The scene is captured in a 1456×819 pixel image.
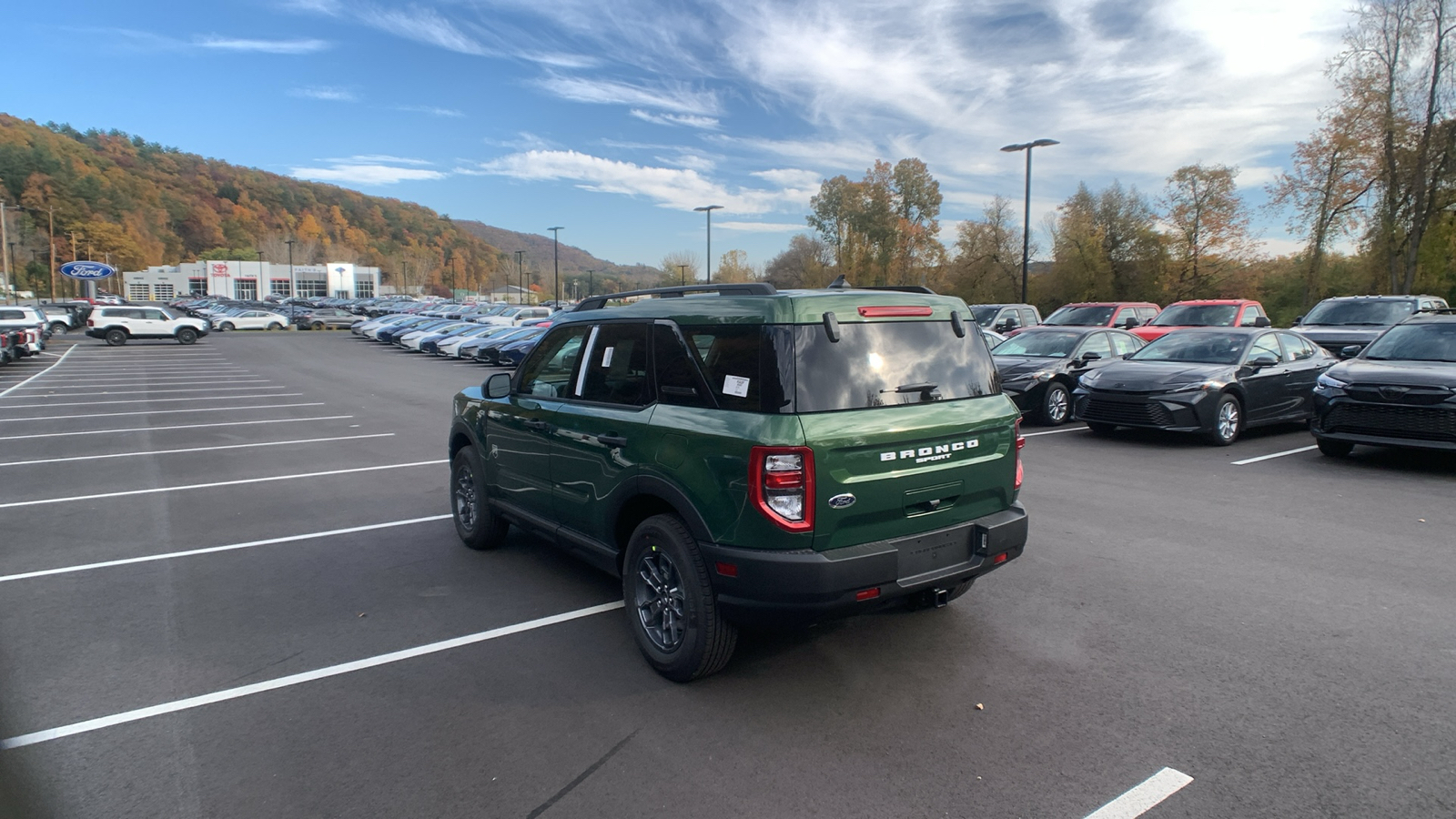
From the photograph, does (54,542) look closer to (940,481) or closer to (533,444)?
(533,444)

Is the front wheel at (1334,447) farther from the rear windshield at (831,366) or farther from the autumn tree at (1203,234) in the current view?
the autumn tree at (1203,234)

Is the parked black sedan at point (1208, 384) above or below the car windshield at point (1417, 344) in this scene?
below

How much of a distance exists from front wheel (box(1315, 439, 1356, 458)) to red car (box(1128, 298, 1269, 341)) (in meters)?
8.88

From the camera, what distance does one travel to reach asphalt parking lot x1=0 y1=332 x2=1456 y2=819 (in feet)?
9.82

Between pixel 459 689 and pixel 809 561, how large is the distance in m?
1.81

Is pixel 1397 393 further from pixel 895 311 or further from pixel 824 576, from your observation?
pixel 824 576

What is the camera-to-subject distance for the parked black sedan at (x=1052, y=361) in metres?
12.7

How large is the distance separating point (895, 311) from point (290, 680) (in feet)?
11.4

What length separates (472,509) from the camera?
6.13 meters

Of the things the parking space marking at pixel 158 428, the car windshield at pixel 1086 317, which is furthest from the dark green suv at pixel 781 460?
the car windshield at pixel 1086 317

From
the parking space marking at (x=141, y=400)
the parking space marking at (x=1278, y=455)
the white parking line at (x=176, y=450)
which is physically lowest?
the white parking line at (x=176, y=450)

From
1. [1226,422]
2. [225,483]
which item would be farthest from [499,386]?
[1226,422]

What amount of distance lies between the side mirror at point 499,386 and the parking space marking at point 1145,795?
4.19 metres

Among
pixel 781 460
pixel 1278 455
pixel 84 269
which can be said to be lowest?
pixel 1278 455
